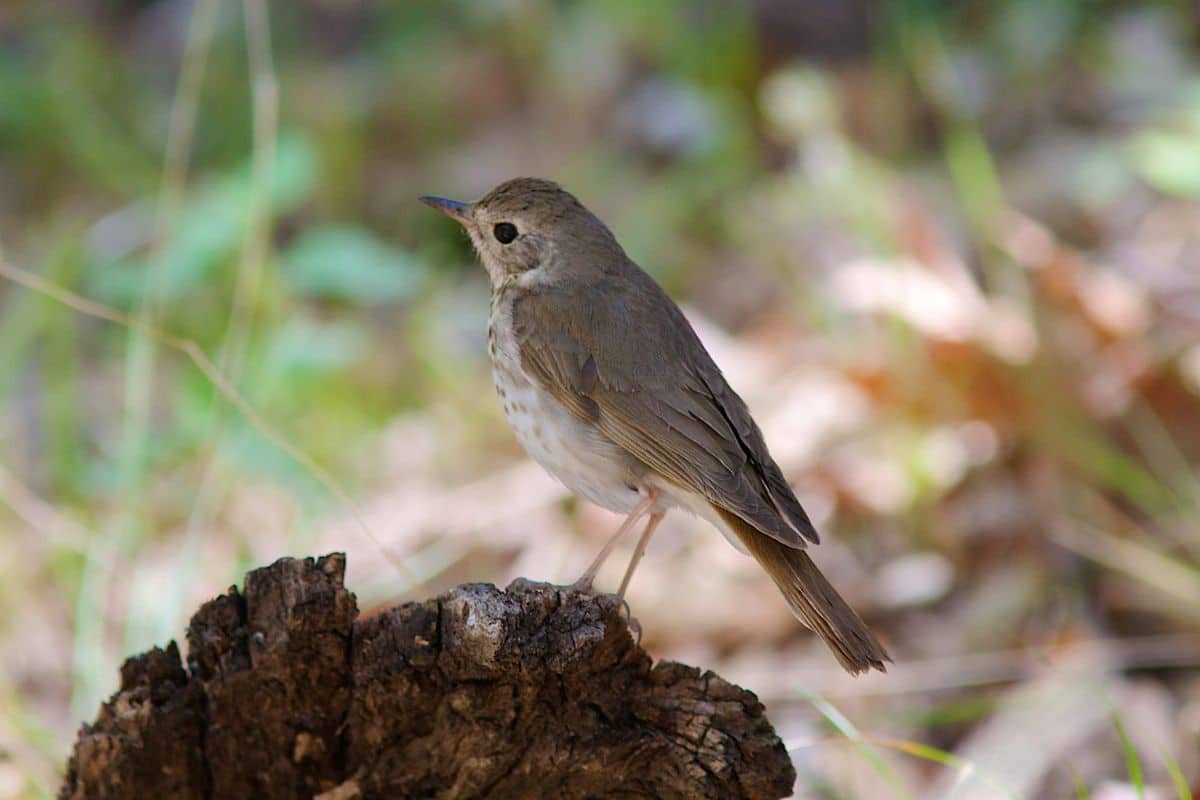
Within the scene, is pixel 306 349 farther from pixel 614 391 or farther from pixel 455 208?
pixel 614 391

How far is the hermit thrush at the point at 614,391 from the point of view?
255 centimetres

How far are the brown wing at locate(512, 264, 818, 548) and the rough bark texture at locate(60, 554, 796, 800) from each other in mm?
538

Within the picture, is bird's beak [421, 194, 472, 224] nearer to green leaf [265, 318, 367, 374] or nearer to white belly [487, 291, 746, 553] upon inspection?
white belly [487, 291, 746, 553]

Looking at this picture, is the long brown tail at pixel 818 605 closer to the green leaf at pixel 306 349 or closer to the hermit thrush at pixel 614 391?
the hermit thrush at pixel 614 391

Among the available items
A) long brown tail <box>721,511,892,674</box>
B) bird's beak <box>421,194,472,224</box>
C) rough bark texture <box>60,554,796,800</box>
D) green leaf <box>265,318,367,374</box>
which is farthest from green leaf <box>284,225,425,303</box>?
rough bark texture <box>60,554,796,800</box>

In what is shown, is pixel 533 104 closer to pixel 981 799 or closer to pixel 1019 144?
pixel 1019 144

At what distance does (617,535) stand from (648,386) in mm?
283

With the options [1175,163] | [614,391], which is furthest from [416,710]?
[1175,163]

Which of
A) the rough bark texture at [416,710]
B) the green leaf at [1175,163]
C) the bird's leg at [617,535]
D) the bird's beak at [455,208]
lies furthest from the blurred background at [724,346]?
the bird's beak at [455,208]

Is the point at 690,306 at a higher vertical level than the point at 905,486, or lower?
higher

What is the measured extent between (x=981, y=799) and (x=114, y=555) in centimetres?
212

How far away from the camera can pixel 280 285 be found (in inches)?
183

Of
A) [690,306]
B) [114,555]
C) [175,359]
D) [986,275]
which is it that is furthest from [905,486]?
[175,359]

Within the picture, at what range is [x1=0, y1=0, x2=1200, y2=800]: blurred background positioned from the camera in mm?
3439
